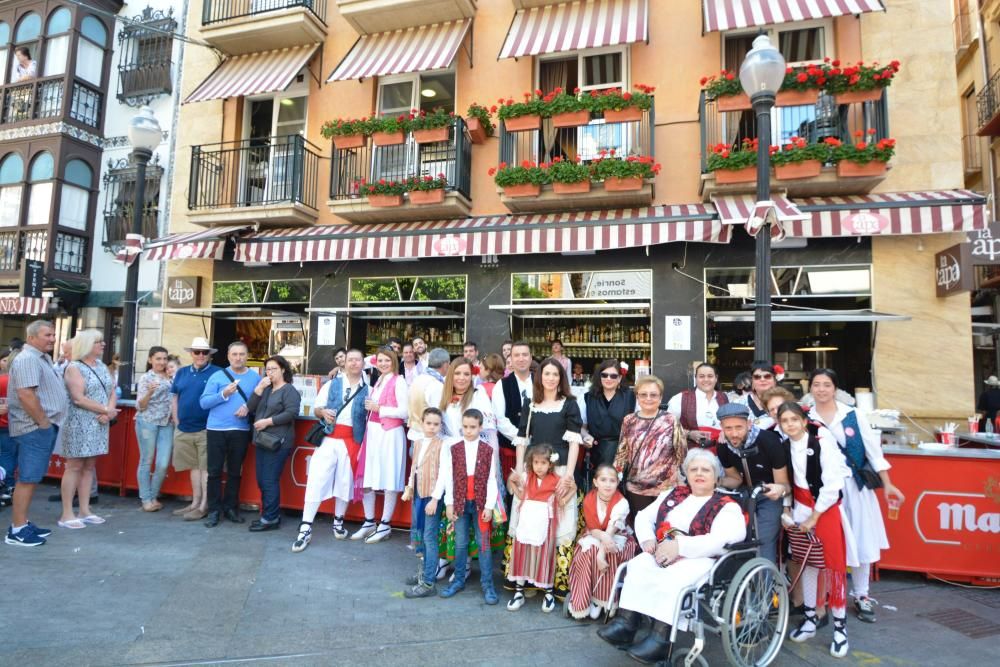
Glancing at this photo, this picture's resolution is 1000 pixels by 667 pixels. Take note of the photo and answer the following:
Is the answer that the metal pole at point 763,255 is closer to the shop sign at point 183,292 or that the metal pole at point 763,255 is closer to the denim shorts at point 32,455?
the denim shorts at point 32,455

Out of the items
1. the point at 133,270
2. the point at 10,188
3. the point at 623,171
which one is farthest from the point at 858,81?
the point at 10,188

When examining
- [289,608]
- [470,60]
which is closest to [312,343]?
[470,60]

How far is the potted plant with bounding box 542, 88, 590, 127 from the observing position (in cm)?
1041

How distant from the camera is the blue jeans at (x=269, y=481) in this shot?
659 centimetres

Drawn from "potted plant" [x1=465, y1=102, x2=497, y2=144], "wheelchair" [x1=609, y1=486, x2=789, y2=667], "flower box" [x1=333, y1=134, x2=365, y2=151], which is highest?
"potted plant" [x1=465, y1=102, x2=497, y2=144]

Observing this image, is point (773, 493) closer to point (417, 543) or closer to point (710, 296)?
point (417, 543)

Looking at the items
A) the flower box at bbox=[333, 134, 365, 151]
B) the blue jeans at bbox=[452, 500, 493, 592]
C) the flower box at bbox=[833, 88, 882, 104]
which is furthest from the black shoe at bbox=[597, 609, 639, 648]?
the flower box at bbox=[333, 134, 365, 151]

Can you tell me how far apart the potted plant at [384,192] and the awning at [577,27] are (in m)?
3.16

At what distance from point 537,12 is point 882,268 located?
7.98 metres

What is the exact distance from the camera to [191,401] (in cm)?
705

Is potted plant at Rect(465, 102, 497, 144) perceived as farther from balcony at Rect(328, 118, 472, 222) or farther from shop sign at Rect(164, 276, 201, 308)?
shop sign at Rect(164, 276, 201, 308)

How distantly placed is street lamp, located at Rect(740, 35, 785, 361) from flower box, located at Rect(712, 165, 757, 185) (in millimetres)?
3491

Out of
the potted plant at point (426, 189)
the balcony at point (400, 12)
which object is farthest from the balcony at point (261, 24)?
the potted plant at point (426, 189)

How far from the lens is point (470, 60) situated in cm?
1210
